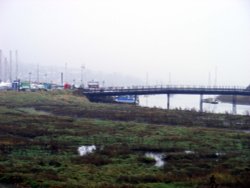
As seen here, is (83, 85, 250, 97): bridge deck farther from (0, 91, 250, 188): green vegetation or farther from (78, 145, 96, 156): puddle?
(78, 145, 96, 156): puddle

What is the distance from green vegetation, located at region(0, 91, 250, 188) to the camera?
69.4 feet

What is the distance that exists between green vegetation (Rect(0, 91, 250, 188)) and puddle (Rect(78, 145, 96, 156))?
0.41 meters

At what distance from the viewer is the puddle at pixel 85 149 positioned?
28342mm

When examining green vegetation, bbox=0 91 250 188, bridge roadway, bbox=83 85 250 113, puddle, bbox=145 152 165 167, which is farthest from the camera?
bridge roadway, bbox=83 85 250 113

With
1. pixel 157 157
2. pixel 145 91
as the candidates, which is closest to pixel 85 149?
pixel 157 157

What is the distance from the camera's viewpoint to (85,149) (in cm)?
3016

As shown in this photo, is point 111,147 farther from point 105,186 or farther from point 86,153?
point 105,186

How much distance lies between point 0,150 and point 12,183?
8.13 m

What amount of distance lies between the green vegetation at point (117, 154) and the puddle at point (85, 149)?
406 mm

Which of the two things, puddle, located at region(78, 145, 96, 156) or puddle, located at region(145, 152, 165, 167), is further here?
puddle, located at region(78, 145, 96, 156)

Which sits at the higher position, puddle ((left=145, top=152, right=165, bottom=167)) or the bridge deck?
the bridge deck

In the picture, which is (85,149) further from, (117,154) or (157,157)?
(157,157)

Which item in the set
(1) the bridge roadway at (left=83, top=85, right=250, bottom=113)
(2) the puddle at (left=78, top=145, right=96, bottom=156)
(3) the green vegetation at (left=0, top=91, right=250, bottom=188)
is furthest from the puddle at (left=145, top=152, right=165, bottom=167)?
(1) the bridge roadway at (left=83, top=85, right=250, bottom=113)

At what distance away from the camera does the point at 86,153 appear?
92.6 feet
